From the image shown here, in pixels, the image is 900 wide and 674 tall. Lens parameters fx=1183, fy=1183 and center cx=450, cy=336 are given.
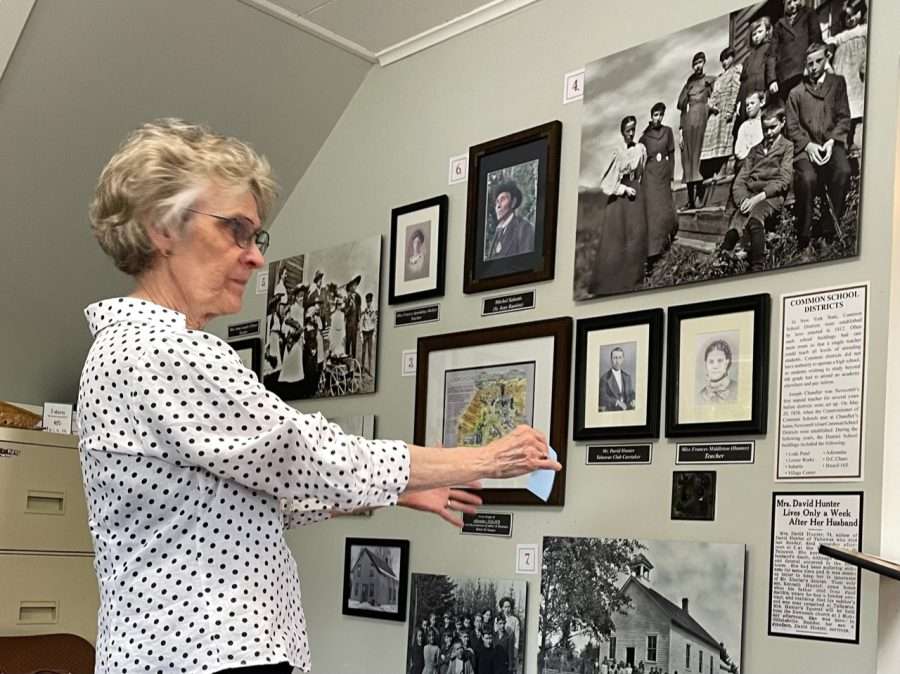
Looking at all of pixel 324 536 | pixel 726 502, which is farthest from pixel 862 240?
pixel 324 536

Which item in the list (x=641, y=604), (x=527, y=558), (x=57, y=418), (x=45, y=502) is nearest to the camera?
(x=641, y=604)

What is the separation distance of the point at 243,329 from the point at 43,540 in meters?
1.13

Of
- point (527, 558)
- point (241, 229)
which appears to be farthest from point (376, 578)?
point (241, 229)

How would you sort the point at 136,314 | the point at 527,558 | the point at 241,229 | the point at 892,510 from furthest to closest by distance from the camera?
the point at 527,558
the point at 892,510
the point at 241,229
the point at 136,314

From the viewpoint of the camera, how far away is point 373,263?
4320mm

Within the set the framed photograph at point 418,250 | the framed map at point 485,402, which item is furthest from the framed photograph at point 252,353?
the framed map at point 485,402

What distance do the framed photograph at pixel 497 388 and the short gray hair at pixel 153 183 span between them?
160 centimetres

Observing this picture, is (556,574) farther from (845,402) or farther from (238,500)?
(238,500)

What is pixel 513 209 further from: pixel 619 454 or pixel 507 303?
pixel 619 454

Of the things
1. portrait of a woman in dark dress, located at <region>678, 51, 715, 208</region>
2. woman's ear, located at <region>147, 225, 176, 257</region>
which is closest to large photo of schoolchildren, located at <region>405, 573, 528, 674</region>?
portrait of a woman in dark dress, located at <region>678, 51, 715, 208</region>

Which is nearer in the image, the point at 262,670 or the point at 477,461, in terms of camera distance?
the point at 262,670

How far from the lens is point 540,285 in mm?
3674

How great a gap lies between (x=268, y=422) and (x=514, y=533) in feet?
6.19

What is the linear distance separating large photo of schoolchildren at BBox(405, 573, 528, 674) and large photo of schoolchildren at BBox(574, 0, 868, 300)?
969 mm
